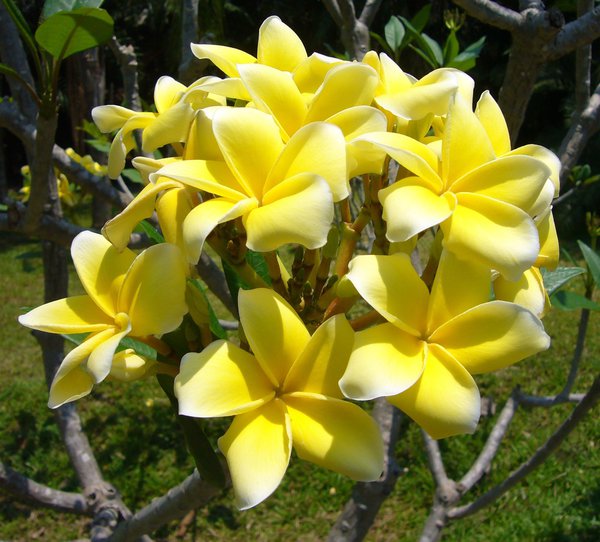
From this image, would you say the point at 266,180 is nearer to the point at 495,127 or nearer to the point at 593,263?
the point at 495,127

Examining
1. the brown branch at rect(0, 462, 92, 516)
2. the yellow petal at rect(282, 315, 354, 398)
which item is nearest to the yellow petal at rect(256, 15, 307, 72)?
the yellow petal at rect(282, 315, 354, 398)

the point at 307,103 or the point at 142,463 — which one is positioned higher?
the point at 307,103

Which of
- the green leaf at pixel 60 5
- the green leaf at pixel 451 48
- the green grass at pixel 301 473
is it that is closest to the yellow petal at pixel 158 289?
the green leaf at pixel 60 5

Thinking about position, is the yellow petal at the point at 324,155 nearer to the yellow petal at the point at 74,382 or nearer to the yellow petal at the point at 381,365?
the yellow petal at the point at 381,365

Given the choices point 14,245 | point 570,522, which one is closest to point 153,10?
point 14,245

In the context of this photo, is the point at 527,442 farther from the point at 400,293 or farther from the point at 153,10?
the point at 153,10
